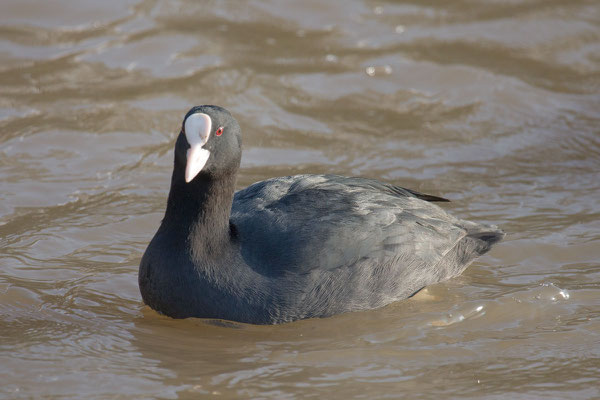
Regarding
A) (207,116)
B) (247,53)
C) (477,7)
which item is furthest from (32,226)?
(477,7)

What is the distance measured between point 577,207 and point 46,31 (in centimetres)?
517

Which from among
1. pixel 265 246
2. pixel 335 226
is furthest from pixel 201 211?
pixel 335 226

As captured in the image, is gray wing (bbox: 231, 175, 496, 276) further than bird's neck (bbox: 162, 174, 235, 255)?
Yes

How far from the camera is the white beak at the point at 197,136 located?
171 inches

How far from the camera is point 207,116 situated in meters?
4.43

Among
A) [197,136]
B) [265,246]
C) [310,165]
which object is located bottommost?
[265,246]

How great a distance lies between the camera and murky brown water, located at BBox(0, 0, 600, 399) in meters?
4.33

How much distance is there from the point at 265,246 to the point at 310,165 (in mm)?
2161

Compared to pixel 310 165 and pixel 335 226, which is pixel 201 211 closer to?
pixel 335 226

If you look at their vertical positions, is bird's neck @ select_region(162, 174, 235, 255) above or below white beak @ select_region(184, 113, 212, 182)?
below

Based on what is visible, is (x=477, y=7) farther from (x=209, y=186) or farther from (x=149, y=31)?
(x=209, y=186)

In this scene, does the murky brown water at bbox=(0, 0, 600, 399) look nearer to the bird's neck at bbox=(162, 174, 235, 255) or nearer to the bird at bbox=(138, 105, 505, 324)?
the bird at bbox=(138, 105, 505, 324)

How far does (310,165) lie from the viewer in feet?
22.5

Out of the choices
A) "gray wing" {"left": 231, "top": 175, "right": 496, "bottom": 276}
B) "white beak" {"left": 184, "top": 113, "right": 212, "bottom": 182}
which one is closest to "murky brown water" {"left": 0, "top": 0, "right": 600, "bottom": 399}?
"gray wing" {"left": 231, "top": 175, "right": 496, "bottom": 276}
